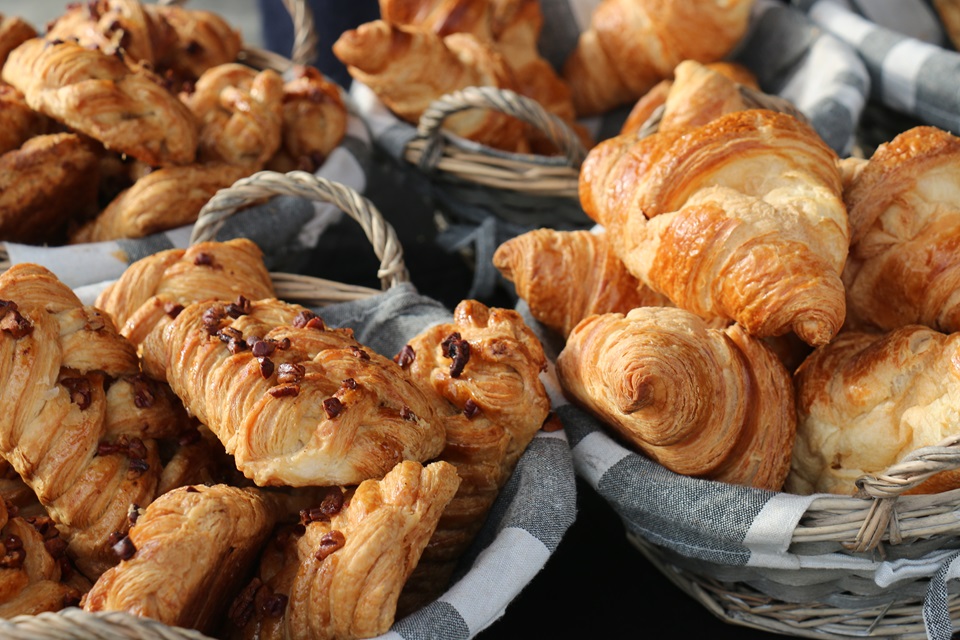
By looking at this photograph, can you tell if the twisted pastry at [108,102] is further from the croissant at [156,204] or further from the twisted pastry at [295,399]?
the twisted pastry at [295,399]

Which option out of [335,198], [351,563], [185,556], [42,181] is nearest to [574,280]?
[335,198]

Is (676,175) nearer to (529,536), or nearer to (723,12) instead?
(529,536)

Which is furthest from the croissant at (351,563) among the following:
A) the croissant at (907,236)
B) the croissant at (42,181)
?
the croissant at (42,181)

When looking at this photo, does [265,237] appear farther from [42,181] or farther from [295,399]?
[295,399]

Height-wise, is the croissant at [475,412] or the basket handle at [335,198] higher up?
the basket handle at [335,198]

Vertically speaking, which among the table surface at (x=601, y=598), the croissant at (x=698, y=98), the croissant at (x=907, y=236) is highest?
the croissant at (x=698, y=98)

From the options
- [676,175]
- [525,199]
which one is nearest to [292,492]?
[676,175]

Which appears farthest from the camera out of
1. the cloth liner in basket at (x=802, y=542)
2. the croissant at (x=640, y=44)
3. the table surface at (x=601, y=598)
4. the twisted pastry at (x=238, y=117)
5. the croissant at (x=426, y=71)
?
the croissant at (x=640, y=44)
